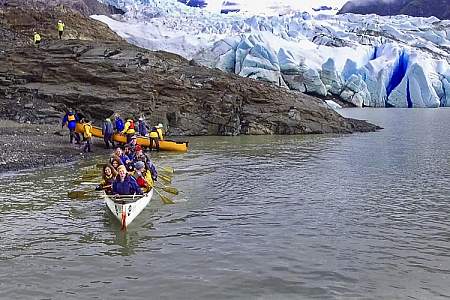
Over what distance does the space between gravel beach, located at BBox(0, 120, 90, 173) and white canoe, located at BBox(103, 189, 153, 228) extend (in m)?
6.60

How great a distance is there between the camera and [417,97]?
54.8 meters

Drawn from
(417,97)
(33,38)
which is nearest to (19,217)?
(33,38)

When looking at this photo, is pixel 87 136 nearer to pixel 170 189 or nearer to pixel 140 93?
pixel 140 93

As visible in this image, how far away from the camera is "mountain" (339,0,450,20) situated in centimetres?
12740

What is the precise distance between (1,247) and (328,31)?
219 ft

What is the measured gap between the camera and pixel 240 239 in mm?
8820

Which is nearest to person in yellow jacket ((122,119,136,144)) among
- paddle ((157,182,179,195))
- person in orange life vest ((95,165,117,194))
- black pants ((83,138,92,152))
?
black pants ((83,138,92,152))

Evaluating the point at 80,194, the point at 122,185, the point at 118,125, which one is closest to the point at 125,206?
the point at 122,185

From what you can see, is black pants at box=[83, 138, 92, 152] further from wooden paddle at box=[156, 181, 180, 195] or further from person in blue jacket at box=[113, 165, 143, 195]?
person in blue jacket at box=[113, 165, 143, 195]

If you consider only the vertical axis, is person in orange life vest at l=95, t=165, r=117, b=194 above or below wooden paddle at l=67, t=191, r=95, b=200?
above

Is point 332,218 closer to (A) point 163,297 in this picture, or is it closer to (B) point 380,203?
(B) point 380,203

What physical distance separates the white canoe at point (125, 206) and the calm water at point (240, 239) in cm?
23

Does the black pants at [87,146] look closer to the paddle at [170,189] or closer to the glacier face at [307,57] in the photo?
the paddle at [170,189]

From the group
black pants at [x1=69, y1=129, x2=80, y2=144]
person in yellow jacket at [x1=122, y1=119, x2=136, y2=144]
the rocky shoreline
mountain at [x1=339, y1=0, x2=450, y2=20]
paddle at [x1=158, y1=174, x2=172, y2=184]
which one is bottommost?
paddle at [x1=158, y1=174, x2=172, y2=184]
